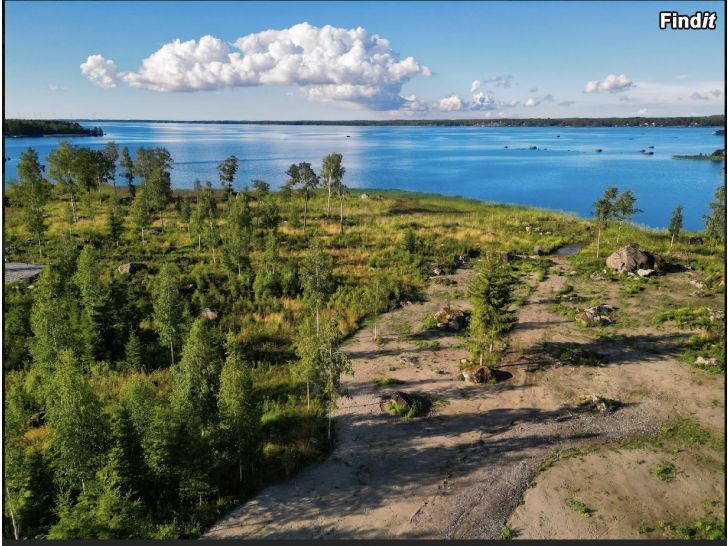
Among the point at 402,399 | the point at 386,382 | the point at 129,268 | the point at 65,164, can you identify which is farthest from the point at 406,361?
the point at 65,164

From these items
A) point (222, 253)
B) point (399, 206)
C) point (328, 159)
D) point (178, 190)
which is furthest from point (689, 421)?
point (178, 190)

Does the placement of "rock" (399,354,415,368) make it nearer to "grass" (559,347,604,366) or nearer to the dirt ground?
the dirt ground

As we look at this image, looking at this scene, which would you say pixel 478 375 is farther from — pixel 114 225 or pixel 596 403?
pixel 114 225

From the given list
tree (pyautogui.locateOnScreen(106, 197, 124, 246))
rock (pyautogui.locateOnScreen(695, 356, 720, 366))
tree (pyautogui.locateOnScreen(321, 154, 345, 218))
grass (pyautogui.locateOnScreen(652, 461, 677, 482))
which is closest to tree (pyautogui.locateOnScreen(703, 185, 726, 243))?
rock (pyautogui.locateOnScreen(695, 356, 720, 366))

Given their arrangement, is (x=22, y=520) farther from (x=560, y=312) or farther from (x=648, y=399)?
(x=560, y=312)

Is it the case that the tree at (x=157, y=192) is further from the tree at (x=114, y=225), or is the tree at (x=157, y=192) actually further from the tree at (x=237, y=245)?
the tree at (x=237, y=245)

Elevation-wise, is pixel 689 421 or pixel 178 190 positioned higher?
pixel 178 190
